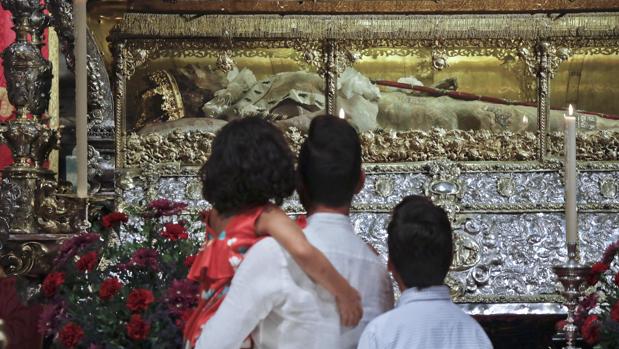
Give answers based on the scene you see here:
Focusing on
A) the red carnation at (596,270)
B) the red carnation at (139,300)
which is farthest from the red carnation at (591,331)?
the red carnation at (139,300)

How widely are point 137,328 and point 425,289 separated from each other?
79 centimetres

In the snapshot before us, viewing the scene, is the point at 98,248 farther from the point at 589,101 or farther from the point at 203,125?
the point at 589,101

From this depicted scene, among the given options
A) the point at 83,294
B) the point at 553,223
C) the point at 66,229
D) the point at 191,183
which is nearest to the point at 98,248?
the point at 83,294

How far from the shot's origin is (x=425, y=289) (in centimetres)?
224

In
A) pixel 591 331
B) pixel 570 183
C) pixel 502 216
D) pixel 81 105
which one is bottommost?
pixel 591 331

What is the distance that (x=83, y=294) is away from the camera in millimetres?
3064

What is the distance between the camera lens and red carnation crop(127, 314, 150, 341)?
109 inches

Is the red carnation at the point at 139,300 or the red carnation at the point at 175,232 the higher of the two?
the red carnation at the point at 175,232

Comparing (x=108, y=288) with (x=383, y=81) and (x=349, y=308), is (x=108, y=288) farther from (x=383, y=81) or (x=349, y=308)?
(x=383, y=81)

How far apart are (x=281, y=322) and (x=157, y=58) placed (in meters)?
3.34

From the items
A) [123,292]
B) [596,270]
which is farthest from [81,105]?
[596,270]

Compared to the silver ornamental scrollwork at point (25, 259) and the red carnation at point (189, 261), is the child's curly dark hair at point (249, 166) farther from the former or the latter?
the silver ornamental scrollwork at point (25, 259)

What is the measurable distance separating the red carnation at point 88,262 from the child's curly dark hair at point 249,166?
0.83m

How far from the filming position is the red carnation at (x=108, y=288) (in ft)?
9.29
